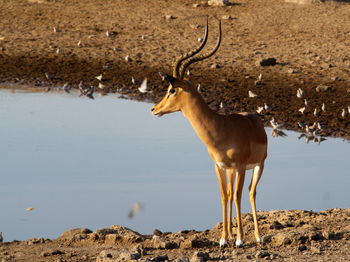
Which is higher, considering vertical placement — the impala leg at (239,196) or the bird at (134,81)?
the bird at (134,81)

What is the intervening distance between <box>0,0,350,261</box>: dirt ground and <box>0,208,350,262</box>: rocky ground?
184 millimetres

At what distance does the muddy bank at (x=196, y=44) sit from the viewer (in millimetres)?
18656

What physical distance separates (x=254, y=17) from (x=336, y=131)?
33.1ft

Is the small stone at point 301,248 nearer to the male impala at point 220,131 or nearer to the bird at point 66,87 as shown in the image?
the male impala at point 220,131

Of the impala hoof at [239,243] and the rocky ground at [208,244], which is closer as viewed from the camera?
the rocky ground at [208,244]

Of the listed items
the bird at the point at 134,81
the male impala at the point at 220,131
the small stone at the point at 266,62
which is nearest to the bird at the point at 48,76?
the bird at the point at 134,81

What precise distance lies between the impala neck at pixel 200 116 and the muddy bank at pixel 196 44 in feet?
24.8

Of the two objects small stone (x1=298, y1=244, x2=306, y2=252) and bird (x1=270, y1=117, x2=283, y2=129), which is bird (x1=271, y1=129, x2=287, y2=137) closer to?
bird (x1=270, y1=117, x2=283, y2=129)

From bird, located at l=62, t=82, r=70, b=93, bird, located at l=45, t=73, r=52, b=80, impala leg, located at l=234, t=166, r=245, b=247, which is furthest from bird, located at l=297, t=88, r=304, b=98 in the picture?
impala leg, located at l=234, t=166, r=245, b=247

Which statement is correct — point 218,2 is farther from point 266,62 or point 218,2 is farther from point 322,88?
point 322,88

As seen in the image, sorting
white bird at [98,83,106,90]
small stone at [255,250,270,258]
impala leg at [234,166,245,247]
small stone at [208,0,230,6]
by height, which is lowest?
small stone at [255,250,270,258]

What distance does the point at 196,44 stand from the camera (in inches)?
912

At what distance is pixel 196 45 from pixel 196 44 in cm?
4

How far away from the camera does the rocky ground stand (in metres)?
8.54
